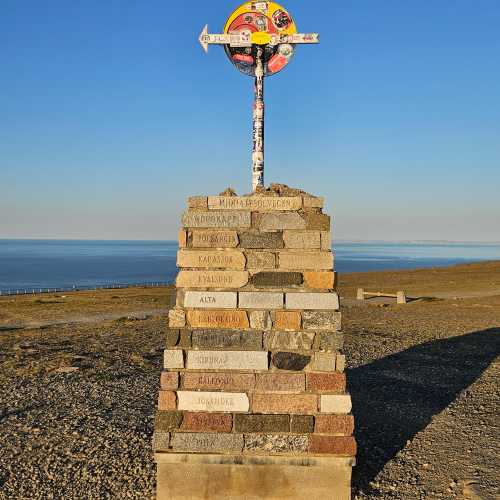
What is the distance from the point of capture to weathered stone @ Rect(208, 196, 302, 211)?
254 inches

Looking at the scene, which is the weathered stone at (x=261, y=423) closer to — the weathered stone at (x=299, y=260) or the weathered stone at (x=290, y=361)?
the weathered stone at (x=290, y=361)

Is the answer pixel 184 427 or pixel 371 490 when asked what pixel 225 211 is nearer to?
pixel 184 427

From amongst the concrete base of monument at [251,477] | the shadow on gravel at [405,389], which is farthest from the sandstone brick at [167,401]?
the shadow on gravel at [405,389]

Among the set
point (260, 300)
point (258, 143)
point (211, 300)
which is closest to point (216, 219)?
point (211, 300)

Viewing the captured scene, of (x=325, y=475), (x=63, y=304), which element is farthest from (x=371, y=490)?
(x=63, y=304)

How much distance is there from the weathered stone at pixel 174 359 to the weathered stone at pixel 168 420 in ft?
1.83

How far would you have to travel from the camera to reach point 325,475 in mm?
6266

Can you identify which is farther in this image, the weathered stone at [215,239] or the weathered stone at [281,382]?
the weathered stone at [215,239]

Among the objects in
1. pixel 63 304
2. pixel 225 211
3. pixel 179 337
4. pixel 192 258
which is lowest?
pixel 63 304

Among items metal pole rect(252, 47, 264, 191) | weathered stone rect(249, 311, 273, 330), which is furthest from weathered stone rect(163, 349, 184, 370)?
metal pole rect(252, 47, 264, 191)

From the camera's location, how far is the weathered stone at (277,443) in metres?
6.29

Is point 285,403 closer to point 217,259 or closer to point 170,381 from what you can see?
point 170,381

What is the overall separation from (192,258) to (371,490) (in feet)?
12.7

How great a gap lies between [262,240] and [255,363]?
4.96 feet
